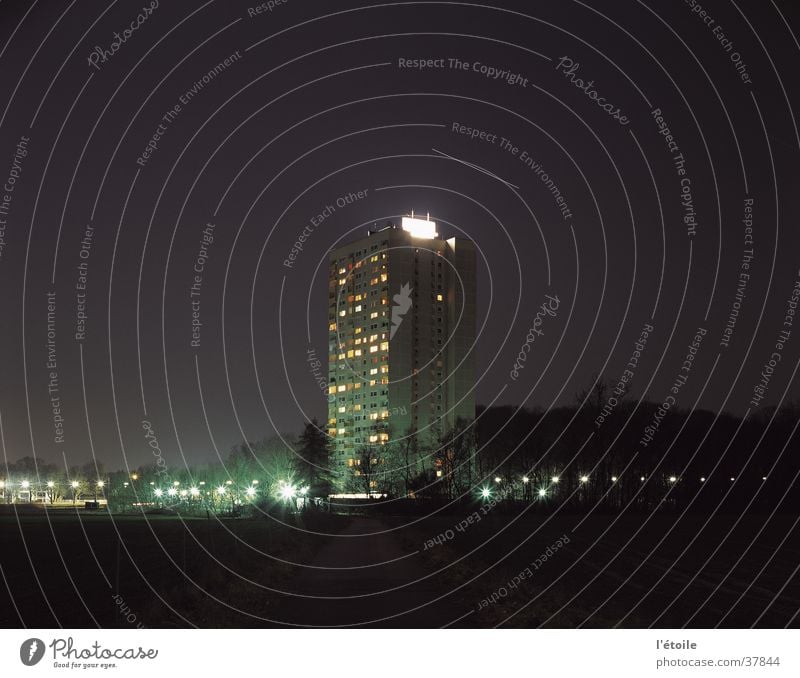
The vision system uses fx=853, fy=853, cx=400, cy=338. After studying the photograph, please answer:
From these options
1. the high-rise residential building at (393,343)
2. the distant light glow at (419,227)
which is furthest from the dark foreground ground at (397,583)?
the distant light glow at (419,227)

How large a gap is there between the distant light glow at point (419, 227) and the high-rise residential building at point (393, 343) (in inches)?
7.9

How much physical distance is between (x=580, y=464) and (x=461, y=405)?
6715 cm

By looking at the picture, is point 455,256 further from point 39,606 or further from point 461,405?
point 39,606

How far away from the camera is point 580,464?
307 ft

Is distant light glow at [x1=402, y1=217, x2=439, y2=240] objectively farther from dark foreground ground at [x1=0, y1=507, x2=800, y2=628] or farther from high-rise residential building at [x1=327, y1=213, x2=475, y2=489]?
dark foreground ground at [x1=0, y1=507, x2=800, y2=628]

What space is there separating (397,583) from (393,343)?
125074 mm

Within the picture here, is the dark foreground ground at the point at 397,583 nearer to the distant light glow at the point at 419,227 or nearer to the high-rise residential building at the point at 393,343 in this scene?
the high-rise residential building at the point at 393,343

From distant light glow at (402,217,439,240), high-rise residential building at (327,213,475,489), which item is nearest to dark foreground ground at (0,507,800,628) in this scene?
high-rise residential building at (327,213,475,489)

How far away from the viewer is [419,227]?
150 m

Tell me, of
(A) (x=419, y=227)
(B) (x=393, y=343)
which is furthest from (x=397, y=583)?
(A) (x=419, y=227)

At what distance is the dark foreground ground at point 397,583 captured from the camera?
58.3ft

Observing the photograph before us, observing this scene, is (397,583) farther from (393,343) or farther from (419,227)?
(419,227)

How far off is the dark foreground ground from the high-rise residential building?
96498 millimetres
